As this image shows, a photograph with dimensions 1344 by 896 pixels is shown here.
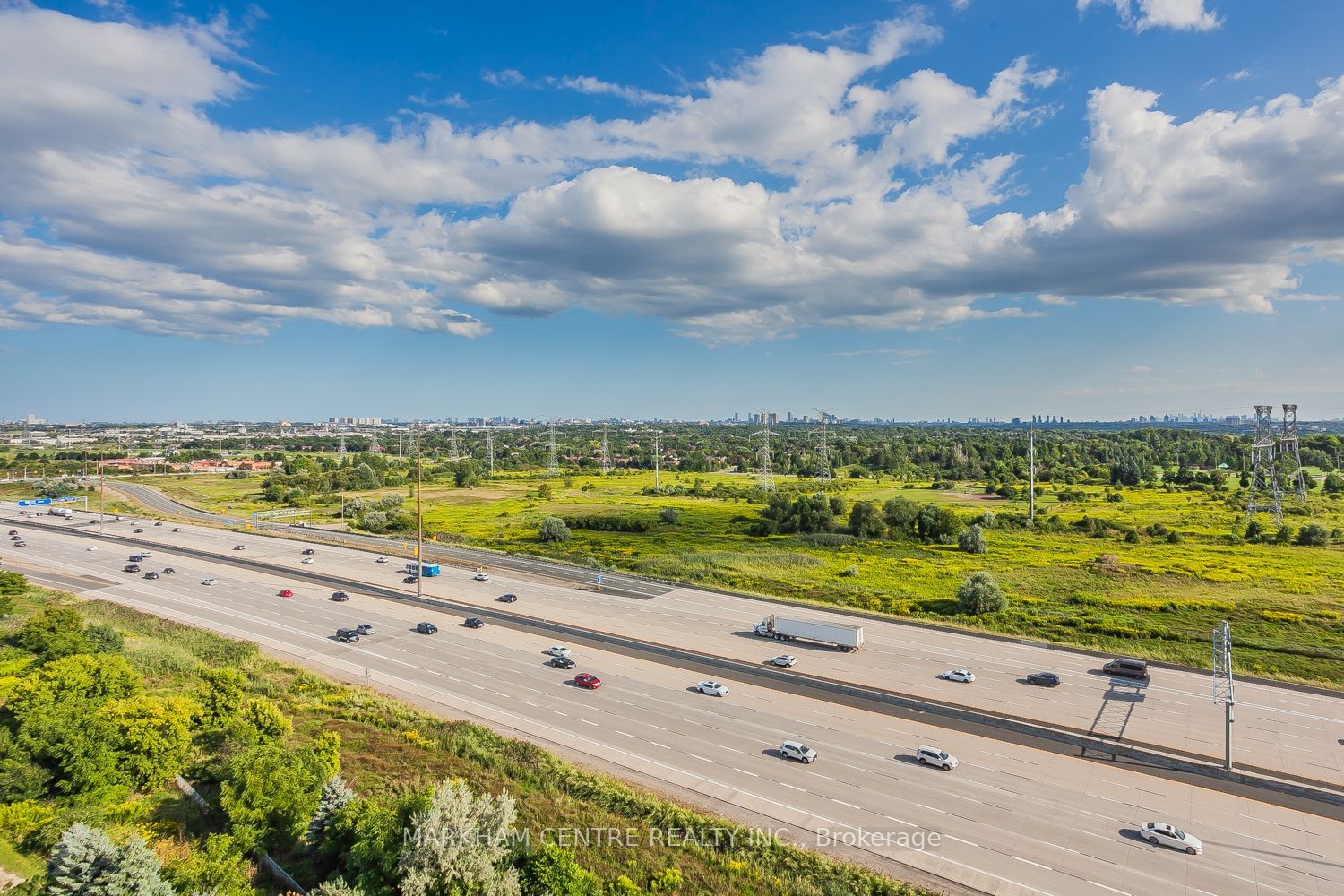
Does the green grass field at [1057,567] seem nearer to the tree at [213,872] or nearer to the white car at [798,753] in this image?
the white car at [798,753]

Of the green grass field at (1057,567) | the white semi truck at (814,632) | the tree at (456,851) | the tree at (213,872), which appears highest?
the tree at (456,851)

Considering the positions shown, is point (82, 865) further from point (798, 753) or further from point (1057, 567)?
point (1057, 567)

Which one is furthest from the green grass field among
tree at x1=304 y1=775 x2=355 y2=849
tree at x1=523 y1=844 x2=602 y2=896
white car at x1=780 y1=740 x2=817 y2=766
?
tree at x1=304 y1=775 x2=355 y2=849

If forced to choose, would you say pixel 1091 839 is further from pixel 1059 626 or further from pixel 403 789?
pixel 1059 626

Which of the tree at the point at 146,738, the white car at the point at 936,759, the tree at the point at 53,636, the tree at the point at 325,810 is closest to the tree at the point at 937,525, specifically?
the white car at the point at 936,759

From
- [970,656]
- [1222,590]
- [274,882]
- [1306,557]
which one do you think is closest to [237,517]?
[274,882]

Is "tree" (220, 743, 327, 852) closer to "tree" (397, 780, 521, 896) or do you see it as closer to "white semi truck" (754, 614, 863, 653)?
"tree" (397, 780, 521, 896)
